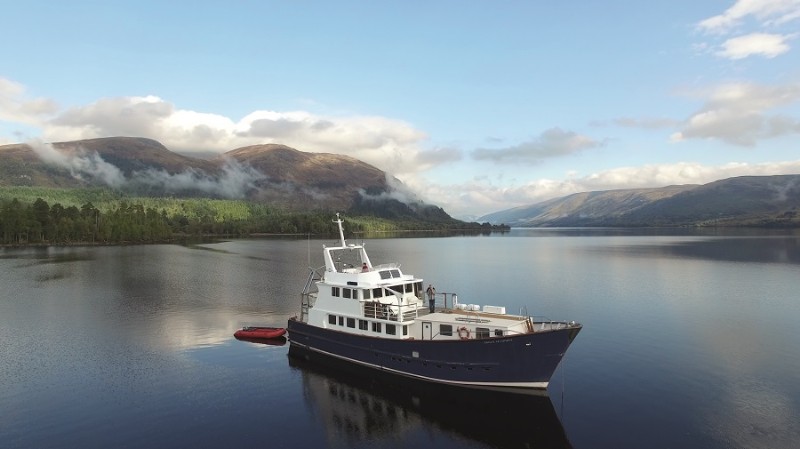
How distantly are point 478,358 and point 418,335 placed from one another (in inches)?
197

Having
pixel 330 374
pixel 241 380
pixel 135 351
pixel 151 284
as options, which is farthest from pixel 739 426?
pixel 151 284

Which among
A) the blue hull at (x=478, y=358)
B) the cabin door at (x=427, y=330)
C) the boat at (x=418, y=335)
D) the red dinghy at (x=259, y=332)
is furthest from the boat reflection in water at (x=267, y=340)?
the cabin door at (x=427, y=330)

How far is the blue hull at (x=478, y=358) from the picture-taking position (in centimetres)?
2980

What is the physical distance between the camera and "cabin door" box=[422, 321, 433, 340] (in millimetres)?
33438

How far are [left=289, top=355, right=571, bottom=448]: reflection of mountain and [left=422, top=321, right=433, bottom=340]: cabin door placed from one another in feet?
10.5

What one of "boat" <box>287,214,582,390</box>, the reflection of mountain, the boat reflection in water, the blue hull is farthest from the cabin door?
the boat reflection in water

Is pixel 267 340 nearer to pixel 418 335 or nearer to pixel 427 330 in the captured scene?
pixel 418 335

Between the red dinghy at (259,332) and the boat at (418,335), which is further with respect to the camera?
the red dinghy at (259,332)

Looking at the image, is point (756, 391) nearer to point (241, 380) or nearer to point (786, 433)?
point (786, 433)

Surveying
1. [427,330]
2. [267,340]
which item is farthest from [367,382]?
[267,340]

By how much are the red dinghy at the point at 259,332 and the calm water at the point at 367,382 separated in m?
1.66

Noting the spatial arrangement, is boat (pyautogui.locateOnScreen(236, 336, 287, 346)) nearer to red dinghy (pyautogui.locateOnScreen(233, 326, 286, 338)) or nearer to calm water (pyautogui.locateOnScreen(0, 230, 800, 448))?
red dinghy (pyautogui.locateOnScreen(233, 326, 286, 338))

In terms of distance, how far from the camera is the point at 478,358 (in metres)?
31.1

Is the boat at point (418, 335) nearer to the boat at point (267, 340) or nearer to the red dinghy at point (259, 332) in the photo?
the boat at point (267, 340)
